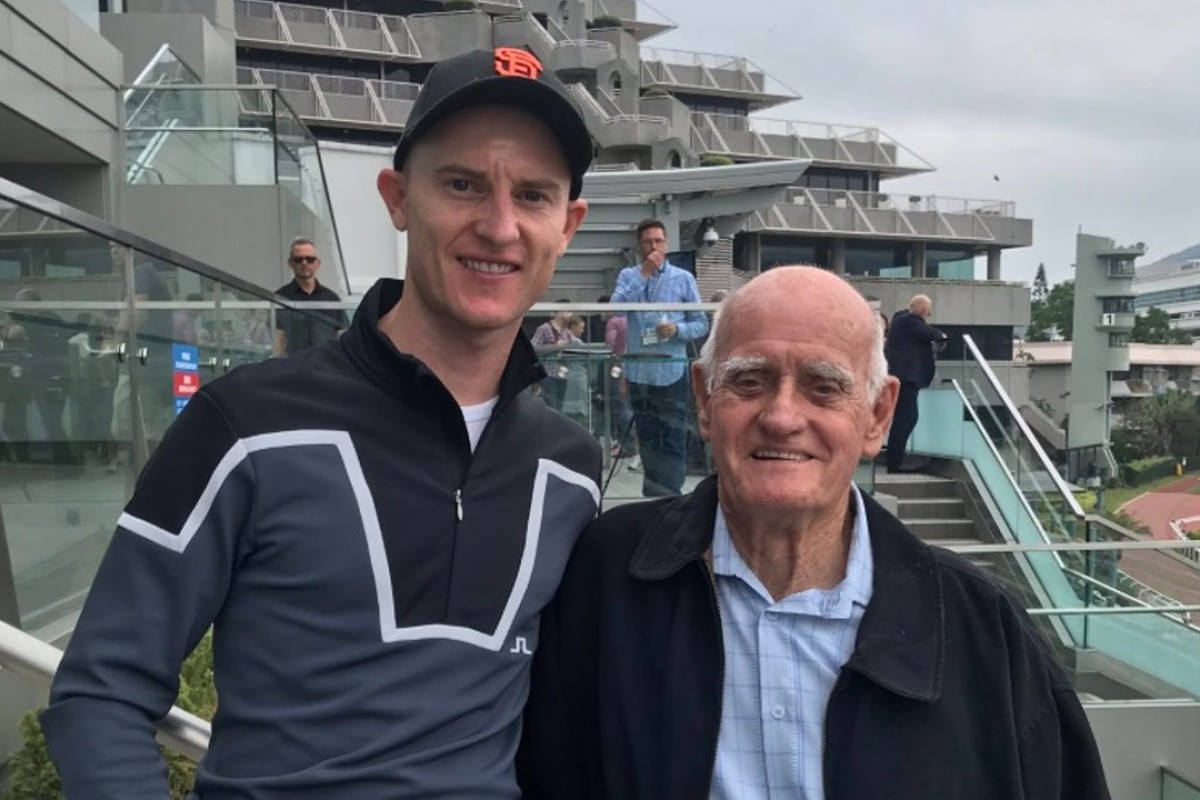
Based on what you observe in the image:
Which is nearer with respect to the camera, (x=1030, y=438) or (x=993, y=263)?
(x=1030, y=438)

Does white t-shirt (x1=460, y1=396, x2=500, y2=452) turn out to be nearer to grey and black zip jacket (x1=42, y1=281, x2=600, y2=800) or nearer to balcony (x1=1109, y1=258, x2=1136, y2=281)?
grey and black zip jacket (x1=42, y1=281, x2=600, y2=800)

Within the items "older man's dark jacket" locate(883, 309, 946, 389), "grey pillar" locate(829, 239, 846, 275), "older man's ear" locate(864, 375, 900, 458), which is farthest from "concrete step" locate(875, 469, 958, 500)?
"grey pillar" locate(829, 239, 846, 275)

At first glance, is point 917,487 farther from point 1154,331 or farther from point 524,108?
point 1154,331

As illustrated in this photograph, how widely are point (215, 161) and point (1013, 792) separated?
12.8 metres

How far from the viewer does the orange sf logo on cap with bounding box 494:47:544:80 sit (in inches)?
67.5

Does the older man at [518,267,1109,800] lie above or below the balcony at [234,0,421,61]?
below

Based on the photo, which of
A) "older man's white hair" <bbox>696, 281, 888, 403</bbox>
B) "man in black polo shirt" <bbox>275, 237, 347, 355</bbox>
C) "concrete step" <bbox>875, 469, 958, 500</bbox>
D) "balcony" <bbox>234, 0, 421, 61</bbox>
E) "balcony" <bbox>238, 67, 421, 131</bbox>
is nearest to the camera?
"older man's white hair" <bbox>696, 281, 888, 403</bbox>

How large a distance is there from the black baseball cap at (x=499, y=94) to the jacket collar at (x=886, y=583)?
702 millimetres

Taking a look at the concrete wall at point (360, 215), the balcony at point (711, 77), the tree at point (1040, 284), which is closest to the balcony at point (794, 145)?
the balcony at point (711, 77)

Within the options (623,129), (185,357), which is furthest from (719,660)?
(623,129)

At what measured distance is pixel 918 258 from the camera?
47156 millimetres

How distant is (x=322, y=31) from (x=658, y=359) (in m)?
38.5

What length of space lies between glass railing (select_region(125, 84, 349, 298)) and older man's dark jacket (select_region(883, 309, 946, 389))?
7.37m

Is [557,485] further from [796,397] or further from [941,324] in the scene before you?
[941,324]
